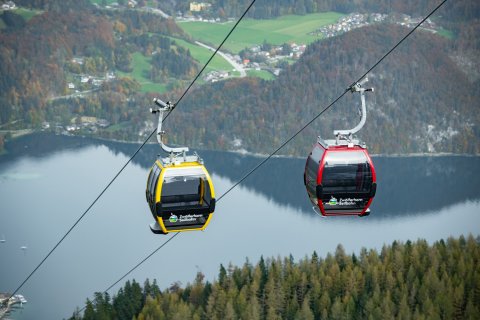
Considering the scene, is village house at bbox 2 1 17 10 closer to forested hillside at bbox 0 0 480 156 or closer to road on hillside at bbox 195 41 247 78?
forested hillside at bbox 0 0 480 156

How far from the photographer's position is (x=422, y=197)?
121m

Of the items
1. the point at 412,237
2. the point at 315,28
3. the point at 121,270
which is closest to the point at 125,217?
the point at 121,270

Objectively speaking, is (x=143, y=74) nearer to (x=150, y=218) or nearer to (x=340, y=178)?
(x=150, y=218)

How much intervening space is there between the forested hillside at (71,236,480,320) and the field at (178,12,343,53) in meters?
107

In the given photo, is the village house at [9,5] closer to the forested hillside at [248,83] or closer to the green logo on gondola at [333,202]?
the forested hillside at [248,83]

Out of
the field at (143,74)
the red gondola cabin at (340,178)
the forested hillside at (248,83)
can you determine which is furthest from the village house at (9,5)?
the red gondola cabin at (340,178)

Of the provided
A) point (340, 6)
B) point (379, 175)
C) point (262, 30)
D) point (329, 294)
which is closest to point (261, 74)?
point (262, 30)

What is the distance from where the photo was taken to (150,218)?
346 ft

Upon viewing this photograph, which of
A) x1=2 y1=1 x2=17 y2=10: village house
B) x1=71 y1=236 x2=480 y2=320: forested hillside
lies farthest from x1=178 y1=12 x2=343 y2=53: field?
x1=71 y1=236 x2=480 y2=320: forested hillside

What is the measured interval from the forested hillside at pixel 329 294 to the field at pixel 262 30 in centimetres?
10688

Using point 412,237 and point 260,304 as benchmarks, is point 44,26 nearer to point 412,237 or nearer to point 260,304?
point 412,237

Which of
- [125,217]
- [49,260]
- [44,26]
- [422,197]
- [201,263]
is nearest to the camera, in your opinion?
[201,263]

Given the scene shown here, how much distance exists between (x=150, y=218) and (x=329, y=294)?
39.3m

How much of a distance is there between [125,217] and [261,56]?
69934mm
